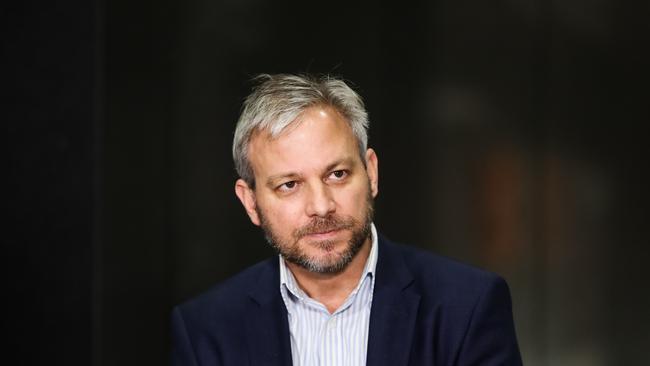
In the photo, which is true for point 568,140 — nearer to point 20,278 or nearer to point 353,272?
point 353,272

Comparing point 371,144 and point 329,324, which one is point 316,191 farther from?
point 371,144

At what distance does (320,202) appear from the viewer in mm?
2256

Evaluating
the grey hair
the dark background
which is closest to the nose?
the grey hair

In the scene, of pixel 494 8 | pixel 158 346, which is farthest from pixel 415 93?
pixel 158 346

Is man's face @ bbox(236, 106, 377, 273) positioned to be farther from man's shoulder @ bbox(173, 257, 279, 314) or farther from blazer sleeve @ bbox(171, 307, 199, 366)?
blazer sleeve @ bbox(171, 307, 199, 366)

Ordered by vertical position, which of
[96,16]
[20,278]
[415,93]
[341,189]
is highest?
[96,16]

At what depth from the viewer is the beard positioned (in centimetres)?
230

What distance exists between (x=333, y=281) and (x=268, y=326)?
0.21 metres

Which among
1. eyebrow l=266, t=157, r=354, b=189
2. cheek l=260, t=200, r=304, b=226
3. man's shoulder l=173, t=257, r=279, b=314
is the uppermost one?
eyebrow l=266, t=157, r=354, b=189

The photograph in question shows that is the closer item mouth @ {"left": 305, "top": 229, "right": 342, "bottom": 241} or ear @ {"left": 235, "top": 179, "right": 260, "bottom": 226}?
mouth @ {"left": 305, "top": 229, "right": 342, "bottom": 241}

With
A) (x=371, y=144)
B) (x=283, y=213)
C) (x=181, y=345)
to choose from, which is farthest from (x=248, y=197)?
(x=371, y=144)

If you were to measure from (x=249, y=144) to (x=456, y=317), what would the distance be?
70 centimetres

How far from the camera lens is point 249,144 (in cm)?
242

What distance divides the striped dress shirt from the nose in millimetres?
256
